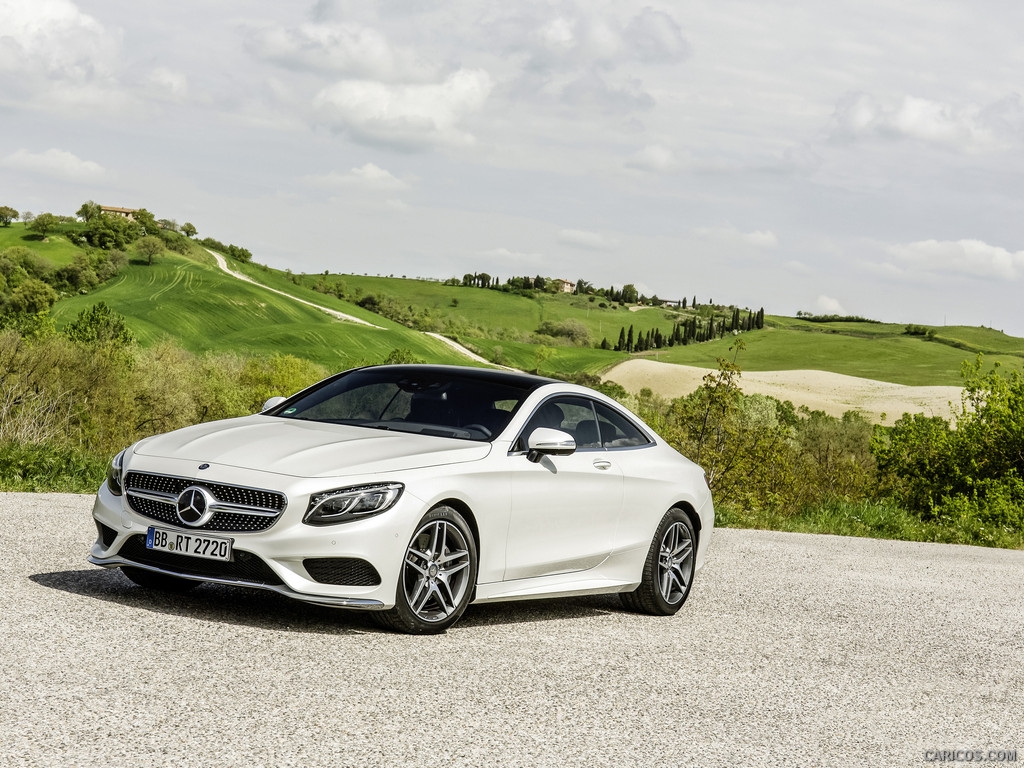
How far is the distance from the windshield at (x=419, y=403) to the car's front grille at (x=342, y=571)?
1308 mm

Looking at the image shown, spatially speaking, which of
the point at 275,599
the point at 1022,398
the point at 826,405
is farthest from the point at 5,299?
the point at 275,599

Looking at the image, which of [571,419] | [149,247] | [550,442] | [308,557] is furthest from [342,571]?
[149,247]

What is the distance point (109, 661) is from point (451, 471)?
2.15m

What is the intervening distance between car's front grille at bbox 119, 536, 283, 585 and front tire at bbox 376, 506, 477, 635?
0.72 metres

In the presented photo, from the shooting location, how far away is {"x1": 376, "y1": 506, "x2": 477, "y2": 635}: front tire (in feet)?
20.3

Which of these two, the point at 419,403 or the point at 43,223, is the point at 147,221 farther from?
the point at 419,403

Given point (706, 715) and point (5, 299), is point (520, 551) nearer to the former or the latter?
point (706, 715)

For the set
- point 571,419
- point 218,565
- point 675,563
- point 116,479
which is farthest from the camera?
point 675,563

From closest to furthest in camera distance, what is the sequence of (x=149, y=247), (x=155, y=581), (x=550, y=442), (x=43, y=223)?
(x=550, y=442) → (x=155, y=581) → (x=149, y=247) → (x=43, y=223)

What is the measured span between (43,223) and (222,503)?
187 m

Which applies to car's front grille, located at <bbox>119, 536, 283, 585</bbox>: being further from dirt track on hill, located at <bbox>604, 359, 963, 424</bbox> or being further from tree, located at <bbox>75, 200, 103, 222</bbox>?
tree, located at <bbox>75, 200, 103, 222</bbox>

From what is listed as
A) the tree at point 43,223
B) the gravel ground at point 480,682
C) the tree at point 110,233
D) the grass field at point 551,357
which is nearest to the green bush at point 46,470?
the gravel ground at point 480,682

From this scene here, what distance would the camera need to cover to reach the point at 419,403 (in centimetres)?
737

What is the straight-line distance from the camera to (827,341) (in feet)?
596
